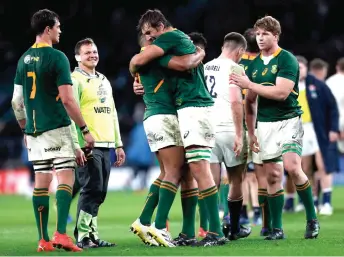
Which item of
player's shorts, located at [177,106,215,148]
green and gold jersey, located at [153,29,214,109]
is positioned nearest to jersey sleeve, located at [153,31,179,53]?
green and gold jersey, located at [153,29,214,109]

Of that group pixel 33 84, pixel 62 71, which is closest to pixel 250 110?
pixel 62 71

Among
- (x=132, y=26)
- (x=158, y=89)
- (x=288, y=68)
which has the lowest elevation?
(x=158, y=89)

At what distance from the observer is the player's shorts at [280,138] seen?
1041 centimetres

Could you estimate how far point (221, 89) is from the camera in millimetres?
11141

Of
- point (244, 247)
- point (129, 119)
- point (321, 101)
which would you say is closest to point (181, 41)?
point (244, 247)

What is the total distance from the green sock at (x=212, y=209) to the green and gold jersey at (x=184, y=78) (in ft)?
2.92

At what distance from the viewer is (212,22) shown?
32.1m

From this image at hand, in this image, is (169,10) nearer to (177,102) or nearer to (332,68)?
(332,68)

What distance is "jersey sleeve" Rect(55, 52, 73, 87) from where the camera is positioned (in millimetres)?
9453

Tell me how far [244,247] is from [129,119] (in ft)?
72.8

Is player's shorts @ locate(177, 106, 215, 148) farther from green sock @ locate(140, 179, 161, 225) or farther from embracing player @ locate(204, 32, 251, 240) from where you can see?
embracing player @ locate(204, 32, 251, 240)

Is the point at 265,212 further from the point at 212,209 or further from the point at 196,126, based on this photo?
the point at 196,126

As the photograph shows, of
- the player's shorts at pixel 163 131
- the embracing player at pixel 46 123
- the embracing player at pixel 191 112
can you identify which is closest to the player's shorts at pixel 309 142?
the embracing player at pixel 191 112

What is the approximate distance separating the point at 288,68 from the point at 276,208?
1.56 m
